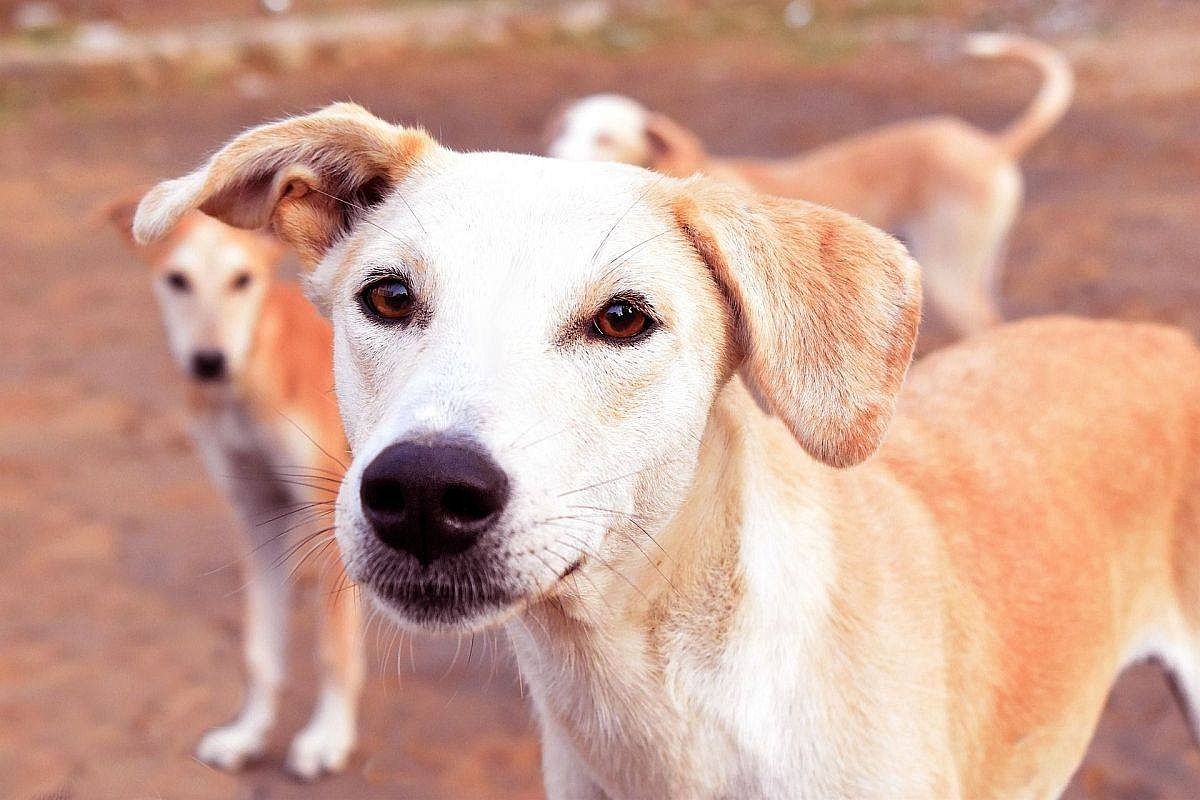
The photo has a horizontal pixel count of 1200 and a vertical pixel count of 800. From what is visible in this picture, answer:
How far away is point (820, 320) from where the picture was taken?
1.97 m

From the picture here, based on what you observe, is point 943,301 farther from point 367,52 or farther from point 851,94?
point 367,52

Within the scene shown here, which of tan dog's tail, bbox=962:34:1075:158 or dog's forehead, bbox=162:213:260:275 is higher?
tan dog's tail, bbox=962:34:1075:158

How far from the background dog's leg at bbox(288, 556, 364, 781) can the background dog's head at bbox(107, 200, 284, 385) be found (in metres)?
0.82

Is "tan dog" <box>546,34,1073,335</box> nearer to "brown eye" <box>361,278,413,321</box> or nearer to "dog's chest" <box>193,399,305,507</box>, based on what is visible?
"dog's chest" <box>193,399,305,507</box>

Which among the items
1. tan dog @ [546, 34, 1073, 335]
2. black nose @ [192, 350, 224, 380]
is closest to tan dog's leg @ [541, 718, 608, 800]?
black nose @ [192, 350, 224, 380]

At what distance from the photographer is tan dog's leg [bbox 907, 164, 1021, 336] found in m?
6.61

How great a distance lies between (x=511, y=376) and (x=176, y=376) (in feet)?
18.7

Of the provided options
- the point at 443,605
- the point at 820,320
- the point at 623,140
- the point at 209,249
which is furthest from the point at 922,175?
the point at 443,605

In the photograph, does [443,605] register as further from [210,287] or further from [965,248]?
[965,248]

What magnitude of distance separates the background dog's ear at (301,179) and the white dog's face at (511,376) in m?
0.11

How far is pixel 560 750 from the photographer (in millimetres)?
2314

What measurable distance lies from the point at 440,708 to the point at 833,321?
2.71 metres

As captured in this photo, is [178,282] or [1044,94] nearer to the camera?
[178,282]

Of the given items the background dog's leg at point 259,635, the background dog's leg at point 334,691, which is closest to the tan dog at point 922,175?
the background dog's leg at point 259,635
